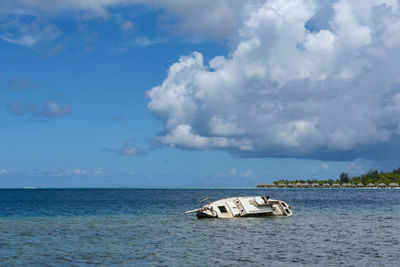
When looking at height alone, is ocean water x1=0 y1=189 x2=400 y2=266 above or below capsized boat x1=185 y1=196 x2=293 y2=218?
below

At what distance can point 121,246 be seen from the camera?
129 ft

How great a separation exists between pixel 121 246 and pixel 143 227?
17180mm

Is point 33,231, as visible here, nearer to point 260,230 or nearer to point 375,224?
point 260,230

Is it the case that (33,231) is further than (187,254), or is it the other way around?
(33,231)

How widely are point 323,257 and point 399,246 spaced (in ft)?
32.8

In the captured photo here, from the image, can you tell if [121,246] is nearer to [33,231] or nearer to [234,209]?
[33,231]

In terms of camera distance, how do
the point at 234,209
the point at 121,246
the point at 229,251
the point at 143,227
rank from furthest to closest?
1. the point at 234,209
2. the point at 143,227
3. the point at 121,246
4. the point at 229,251

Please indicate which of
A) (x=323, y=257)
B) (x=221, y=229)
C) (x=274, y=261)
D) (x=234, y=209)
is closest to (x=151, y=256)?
(x=274, y=261)

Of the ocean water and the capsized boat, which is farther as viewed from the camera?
the capsized boat

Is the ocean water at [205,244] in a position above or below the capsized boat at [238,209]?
below

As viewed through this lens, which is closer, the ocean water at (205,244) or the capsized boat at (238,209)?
the ocean water at (205,244)

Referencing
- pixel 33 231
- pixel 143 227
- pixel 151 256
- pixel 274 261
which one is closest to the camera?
pixel 274 261

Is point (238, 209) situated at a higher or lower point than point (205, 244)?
higher

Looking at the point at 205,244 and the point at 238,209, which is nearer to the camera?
the point at 205,244
